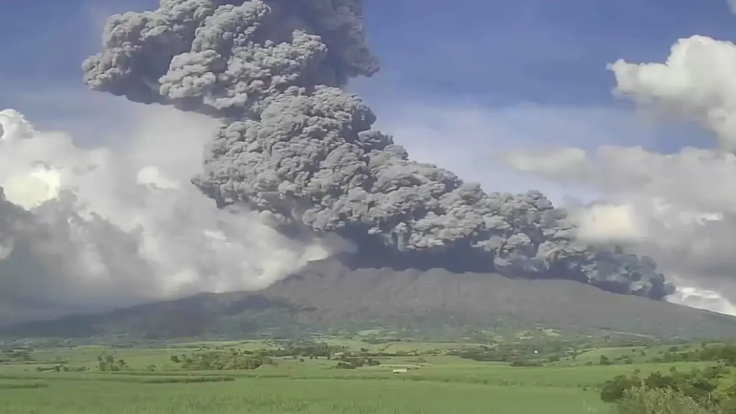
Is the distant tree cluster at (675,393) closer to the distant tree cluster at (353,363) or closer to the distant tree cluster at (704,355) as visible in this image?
the distant tree cluster at (704,355)

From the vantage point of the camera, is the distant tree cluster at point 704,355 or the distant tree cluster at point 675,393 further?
the distant tree cluster at point 704,355

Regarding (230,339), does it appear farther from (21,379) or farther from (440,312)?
(21,379)

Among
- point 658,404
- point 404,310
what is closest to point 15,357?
point 658,404

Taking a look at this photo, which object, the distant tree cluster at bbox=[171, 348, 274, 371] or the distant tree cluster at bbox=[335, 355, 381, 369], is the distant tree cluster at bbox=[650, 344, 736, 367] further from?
the distant tree cluster at bbox=[171, 348, 274, 371]

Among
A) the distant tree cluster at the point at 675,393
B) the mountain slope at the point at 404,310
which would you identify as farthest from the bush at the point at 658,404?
the mountain slope at the point at 404,310

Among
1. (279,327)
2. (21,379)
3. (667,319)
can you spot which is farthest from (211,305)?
(21,379)

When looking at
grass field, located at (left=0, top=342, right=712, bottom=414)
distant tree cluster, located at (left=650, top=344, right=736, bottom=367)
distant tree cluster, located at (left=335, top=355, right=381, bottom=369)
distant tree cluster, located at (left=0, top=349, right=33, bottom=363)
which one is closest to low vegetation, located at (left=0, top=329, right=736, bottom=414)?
grass field, located at (left=0, top=342, right=712, bottom=414)

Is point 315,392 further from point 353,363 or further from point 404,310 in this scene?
point 404,310
